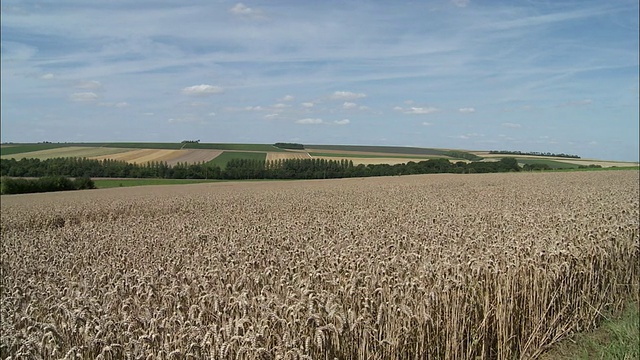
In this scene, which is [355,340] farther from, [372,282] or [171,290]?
[171,290]

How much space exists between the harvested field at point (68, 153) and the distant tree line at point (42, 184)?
21.1 metres

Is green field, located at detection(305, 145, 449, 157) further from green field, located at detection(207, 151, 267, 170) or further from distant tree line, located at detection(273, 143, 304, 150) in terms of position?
green field, located at detection(207, 151, 267, 170)

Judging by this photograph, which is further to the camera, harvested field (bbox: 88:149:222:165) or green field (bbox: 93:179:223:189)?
harvested field (bbox: 88:149:222:165)

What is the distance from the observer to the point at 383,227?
10.3 metres

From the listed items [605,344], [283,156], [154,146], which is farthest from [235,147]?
[605,344]

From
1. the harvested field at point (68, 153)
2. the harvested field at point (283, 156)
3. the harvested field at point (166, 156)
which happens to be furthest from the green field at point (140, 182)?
the harvested field at point (68, 153)

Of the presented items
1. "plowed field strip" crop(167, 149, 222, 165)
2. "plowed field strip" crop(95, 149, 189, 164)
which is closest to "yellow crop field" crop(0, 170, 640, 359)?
"plowed field strip" crop(167, 149, 222, 165)

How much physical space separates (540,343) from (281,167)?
208 feet

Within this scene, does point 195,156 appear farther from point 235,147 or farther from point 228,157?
point 235,147

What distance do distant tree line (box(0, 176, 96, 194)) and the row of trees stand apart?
7.95m

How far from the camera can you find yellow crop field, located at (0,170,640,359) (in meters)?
3.98

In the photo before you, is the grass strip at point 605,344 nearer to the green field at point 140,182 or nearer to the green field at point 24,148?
the green field at point 140,182

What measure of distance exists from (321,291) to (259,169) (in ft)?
209

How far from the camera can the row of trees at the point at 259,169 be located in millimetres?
67500
